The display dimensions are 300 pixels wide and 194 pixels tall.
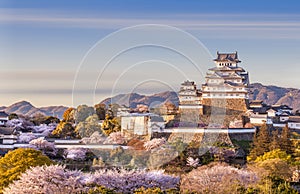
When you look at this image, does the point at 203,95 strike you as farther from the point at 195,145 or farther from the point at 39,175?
the point at 39,175

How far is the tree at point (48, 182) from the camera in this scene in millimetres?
17188

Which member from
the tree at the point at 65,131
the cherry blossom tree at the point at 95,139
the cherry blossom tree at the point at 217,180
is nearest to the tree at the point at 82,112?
the tree at the point at 65,131

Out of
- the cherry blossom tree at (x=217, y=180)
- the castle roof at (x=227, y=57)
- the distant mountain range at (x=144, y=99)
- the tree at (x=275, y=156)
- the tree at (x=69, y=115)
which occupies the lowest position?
the cherry blossom tree at (x=217, y=180)

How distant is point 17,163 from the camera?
65.3 feet

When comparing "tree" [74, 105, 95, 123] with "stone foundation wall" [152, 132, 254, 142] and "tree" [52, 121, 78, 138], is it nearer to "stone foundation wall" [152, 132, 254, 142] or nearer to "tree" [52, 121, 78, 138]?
"tree" [52, 121, 78, 138]

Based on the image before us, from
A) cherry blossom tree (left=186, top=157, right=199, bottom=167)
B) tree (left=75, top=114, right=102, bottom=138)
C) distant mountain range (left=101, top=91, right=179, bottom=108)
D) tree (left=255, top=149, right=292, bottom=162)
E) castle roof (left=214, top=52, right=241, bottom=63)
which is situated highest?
castle roof (left=214, top=52, right=241, bottom=63)

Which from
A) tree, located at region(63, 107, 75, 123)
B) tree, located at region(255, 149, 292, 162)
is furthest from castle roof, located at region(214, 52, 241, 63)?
tree, located at region(255, 149, 292, 162)

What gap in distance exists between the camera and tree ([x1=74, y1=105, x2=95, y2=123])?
121 feet

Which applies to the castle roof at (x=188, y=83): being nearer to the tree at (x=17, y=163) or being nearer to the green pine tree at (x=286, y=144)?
the green pine tree at (x=286, y=144)

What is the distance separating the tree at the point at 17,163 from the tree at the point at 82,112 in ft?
52.5

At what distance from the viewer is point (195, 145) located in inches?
1154

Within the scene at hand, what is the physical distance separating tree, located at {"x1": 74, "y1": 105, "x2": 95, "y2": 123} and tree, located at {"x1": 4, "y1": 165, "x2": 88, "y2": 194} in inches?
753

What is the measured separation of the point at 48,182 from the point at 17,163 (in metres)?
2.75

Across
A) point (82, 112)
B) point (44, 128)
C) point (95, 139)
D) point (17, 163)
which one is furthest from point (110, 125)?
point (17, 163)
